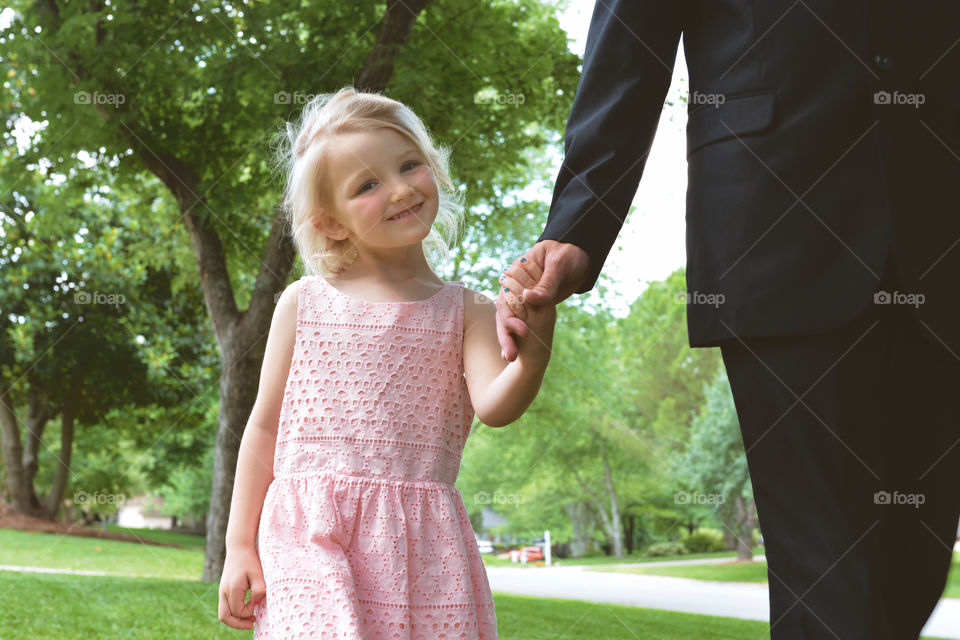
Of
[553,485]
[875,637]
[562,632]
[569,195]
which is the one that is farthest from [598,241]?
[553,485]

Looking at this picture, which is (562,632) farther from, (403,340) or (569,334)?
(569,334)

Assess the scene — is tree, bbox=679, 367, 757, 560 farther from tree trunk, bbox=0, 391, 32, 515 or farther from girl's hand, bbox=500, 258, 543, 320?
girl's hand, bbox=500, 258, 543, 320

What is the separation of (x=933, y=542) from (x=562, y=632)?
5984 mm

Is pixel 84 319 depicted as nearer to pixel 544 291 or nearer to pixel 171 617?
pixel 171 617

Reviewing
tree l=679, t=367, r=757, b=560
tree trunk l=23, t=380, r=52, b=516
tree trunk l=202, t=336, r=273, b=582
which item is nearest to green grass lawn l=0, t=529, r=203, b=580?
tree trunk l=23, t=380, r=52, b=516

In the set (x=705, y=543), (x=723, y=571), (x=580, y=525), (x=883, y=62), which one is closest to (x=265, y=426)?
(x=883, y=62)

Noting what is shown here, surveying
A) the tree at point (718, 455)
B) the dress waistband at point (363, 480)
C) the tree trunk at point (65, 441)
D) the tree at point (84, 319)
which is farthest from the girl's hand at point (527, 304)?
the tree at point (718, 455)

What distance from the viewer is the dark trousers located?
1404mm

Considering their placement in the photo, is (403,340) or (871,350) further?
(403,340)

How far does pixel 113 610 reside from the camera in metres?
6.96

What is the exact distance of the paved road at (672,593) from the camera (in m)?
13.6

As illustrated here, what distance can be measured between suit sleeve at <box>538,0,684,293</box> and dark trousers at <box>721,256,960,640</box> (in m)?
0.39

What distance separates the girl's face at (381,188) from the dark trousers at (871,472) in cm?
86

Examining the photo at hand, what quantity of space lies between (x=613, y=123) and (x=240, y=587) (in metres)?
1.11
